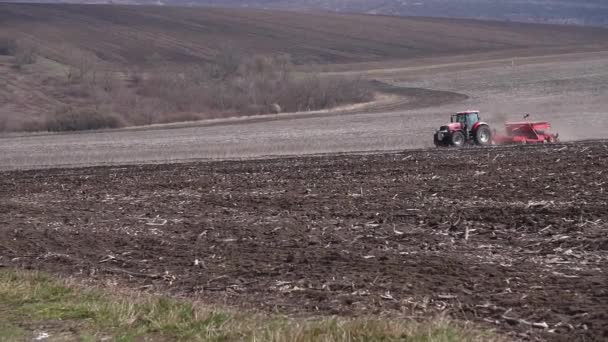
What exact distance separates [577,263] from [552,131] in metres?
26.2

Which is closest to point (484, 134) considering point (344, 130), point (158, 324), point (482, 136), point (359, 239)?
point (482, 136)

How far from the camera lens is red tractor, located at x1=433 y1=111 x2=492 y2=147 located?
30.5 metres

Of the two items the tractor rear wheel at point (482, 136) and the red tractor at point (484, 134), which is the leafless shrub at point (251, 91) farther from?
the tractor rear wheel at point (482, 136)

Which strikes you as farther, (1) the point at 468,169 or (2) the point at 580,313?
(1) the point at 468,169

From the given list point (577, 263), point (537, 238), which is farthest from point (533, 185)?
point (577, 263)

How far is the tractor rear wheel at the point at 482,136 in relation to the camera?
1207 inches

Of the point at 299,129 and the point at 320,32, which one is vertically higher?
the point at 320,32

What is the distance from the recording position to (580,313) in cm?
809

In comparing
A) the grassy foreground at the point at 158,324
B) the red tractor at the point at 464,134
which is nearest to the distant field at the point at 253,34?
the red tractor at the point at 464,134

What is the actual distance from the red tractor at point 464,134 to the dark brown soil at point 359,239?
→ 341 inches

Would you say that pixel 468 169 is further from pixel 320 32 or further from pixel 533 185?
pixel 320 32

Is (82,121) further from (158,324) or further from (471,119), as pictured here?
(158,324)

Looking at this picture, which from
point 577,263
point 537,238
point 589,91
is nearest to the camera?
point 577,263

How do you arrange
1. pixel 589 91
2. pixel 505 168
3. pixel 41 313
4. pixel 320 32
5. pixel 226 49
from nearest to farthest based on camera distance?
pixel 41 313 → pixel 505 168 → pixel 589 91 → pixel 226 49 → pixel 320 32
